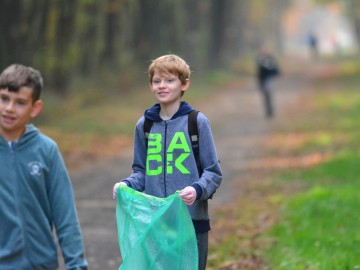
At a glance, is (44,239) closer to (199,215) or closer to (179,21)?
(199,215)

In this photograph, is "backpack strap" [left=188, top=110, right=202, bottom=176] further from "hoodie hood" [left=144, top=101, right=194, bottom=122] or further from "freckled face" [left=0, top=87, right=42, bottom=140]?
"freckled face" [left=0, top=87, right=42, bottom=140]

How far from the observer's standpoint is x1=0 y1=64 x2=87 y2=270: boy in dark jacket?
4.58 metres

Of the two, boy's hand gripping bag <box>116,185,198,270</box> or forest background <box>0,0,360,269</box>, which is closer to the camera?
boy's hand gripping bag <box>116,185,198,270</box>

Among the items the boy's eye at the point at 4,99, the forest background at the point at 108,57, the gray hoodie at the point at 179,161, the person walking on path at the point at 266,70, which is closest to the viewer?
the gray hoodie at the point at 179,161

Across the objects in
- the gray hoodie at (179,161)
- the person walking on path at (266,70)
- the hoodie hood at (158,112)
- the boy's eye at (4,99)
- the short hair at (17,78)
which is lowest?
the person walking on path at (266,70)

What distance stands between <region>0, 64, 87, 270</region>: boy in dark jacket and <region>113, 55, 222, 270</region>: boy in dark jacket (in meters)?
0.42

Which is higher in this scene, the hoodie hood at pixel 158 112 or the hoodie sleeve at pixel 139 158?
the hoodie hood at pixel 158 112

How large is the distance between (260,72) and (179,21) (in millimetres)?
18780

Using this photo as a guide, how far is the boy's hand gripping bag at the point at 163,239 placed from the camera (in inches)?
170

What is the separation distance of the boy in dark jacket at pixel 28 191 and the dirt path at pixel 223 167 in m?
3.45

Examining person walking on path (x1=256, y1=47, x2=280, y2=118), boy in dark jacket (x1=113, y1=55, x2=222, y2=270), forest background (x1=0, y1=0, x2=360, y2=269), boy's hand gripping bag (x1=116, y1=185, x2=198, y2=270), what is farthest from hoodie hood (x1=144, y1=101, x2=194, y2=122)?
person walking on path (x1=256, y1=47, x2=280, y2=118)

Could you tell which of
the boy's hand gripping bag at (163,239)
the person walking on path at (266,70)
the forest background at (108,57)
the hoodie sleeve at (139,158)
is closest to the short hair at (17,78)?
the hoodie sleeve at (139,158)

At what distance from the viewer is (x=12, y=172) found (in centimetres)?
459

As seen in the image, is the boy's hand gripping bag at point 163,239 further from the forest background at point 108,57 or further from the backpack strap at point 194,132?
the forest background at point 108,57
